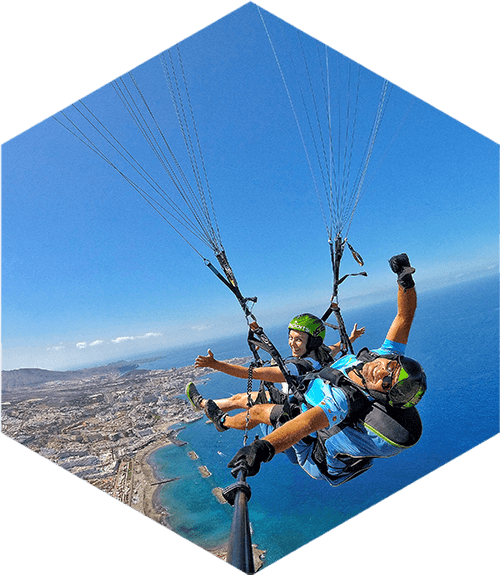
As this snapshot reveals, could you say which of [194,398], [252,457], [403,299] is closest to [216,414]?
[194,398]

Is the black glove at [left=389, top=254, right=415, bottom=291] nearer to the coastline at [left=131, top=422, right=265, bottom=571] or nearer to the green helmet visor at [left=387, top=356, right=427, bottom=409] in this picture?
the green helmet visor at [left=387, top=356, right=427, bottom=409]

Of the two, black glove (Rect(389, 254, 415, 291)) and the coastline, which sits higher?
black glove (Rect(389, 254, 415, 291))

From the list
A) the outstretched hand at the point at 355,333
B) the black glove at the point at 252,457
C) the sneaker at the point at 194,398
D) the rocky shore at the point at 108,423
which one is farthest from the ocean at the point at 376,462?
the black glove at the point at 252,457

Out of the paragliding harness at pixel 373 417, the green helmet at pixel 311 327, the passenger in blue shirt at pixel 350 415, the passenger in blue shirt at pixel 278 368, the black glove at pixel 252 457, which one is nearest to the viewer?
the black glove at pixel 252 457

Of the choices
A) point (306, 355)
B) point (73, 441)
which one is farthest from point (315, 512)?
point (73, 441)

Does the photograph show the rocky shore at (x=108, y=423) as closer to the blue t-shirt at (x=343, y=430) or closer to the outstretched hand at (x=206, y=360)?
the outstretched hand at (x=206, y=360)

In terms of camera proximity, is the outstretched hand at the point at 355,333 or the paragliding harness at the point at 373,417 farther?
the outstretched hand at the point at 355,333

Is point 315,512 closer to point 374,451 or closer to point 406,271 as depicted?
point 374,451

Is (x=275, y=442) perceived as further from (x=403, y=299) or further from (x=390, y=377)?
(x=403, y=299)

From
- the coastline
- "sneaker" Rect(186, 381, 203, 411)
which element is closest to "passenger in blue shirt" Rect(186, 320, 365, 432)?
"sneaker" Rect(186, 381, 203, 411)
